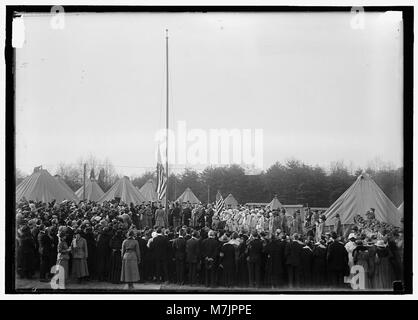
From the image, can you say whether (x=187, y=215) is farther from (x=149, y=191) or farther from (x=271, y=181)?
(x=271, y=181)

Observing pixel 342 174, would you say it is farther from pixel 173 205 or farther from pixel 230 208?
A: pixel 173 205

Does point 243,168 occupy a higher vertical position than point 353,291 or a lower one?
higher

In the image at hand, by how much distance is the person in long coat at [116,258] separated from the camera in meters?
14.0

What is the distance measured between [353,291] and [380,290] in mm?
524

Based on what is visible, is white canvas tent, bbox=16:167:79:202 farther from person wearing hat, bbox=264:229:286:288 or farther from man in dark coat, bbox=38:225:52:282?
person wearing hat, bbox=264:229:286:288

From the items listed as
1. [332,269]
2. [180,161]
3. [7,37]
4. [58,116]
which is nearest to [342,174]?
[332,269]

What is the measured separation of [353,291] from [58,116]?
6.69m

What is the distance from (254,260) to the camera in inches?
550

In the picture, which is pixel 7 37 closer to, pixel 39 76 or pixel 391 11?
pixel 39 76

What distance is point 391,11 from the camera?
1390cm

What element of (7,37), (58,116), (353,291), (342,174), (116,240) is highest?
(7,37)

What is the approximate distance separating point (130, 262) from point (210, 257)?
5.14ft

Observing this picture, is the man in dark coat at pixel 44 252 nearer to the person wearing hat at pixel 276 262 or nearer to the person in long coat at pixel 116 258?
the person in long coat at pixel 116 258

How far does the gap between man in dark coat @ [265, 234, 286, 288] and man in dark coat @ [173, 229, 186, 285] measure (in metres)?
1.64
